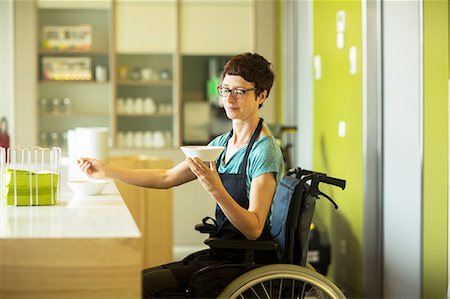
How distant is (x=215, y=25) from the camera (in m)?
7.88

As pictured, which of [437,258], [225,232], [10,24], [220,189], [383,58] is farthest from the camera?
[10,24]

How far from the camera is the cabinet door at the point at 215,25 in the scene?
786 cm

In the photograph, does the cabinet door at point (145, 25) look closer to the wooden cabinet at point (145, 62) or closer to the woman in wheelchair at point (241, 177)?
the wooden cabinet at point (145, 62)

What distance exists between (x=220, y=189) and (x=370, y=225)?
8.30ft

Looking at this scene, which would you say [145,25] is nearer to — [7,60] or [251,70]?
[7,60]

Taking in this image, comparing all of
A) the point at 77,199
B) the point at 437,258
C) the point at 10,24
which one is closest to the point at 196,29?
the point at 10,24

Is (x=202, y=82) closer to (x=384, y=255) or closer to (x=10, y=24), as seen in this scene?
(x=10, y=24)

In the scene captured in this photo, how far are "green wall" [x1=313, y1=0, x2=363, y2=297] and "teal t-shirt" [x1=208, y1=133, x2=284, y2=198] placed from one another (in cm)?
225

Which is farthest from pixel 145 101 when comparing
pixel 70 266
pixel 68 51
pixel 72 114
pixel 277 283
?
pixel 70 266

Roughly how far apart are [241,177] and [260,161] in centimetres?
11

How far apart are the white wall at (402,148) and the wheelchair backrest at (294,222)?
1.73 m

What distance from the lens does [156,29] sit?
7848 millimetres

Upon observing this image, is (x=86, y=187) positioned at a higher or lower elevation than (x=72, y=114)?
lower

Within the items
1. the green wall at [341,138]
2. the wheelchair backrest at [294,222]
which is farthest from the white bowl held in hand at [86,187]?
the green wall at [341,138]
